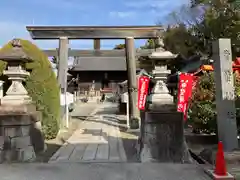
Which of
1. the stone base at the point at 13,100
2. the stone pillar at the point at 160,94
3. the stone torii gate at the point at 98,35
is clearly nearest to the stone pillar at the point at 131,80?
the stone torii gate at the point at 98,35

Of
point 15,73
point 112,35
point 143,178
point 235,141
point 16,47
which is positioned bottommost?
point 143,178

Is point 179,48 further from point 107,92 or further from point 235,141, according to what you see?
point 107,92

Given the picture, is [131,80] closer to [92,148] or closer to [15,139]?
[92,148]

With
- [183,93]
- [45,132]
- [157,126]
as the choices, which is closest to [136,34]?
[183,93]

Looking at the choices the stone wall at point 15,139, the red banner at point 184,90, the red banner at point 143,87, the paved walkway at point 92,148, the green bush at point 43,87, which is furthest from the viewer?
the red banner at point 143,87

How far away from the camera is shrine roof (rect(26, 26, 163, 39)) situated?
550 inches

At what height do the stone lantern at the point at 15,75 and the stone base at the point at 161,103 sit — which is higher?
the stone lantern at the point at 15,75

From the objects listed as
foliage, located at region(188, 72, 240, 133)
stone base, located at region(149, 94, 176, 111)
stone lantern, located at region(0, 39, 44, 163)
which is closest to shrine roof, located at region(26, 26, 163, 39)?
foliage, located at region(188, 72, 240, 133)

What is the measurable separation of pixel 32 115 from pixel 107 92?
131 feet

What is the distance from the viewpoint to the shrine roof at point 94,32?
14.0 metres

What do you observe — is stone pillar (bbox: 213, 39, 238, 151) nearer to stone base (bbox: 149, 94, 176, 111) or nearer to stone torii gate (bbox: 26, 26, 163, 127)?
stone base (bbox: 149, 94, 176, 111)

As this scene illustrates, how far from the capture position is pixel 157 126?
737 centimetres

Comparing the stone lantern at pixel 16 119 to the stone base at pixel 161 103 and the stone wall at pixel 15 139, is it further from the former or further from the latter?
the stone base at pixel 161 103

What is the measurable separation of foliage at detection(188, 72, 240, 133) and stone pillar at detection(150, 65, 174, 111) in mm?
2197
